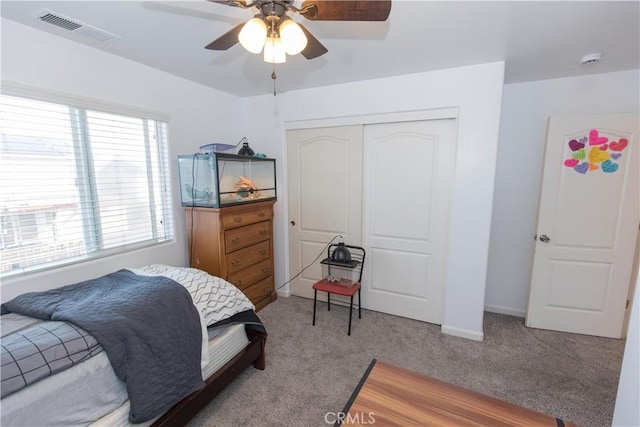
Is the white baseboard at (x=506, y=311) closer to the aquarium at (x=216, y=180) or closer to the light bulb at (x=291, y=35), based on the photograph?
the aquarium at (x=216, y=180)

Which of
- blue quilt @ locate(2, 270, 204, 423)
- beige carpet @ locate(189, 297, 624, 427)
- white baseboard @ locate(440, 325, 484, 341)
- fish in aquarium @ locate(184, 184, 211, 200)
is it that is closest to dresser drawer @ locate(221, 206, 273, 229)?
fish in aquarium @ locate(184, 184, 211, 200)

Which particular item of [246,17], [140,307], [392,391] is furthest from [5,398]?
[246,17]

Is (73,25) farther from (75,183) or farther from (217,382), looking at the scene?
(217,382)

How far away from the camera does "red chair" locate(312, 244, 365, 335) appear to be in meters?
2.75

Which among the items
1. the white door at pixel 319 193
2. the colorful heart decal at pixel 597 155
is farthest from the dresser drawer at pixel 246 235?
the colorful heart decal at pixel 597 155

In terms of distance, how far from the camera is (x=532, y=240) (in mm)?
2910

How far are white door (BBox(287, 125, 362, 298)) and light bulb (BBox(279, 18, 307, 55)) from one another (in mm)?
1686

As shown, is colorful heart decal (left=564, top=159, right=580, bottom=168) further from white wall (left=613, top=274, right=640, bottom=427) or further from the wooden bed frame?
the wooden bed frame

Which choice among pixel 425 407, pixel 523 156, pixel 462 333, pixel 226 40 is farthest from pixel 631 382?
pixel 226 40

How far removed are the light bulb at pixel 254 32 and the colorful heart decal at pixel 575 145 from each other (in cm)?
280

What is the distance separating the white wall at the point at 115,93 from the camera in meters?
1.81

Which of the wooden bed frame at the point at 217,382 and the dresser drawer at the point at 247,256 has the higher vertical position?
the dresser drawer at the point at 247,256

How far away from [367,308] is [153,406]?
2.23 meters

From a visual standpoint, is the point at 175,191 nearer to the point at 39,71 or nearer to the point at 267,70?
the point at 39,71
